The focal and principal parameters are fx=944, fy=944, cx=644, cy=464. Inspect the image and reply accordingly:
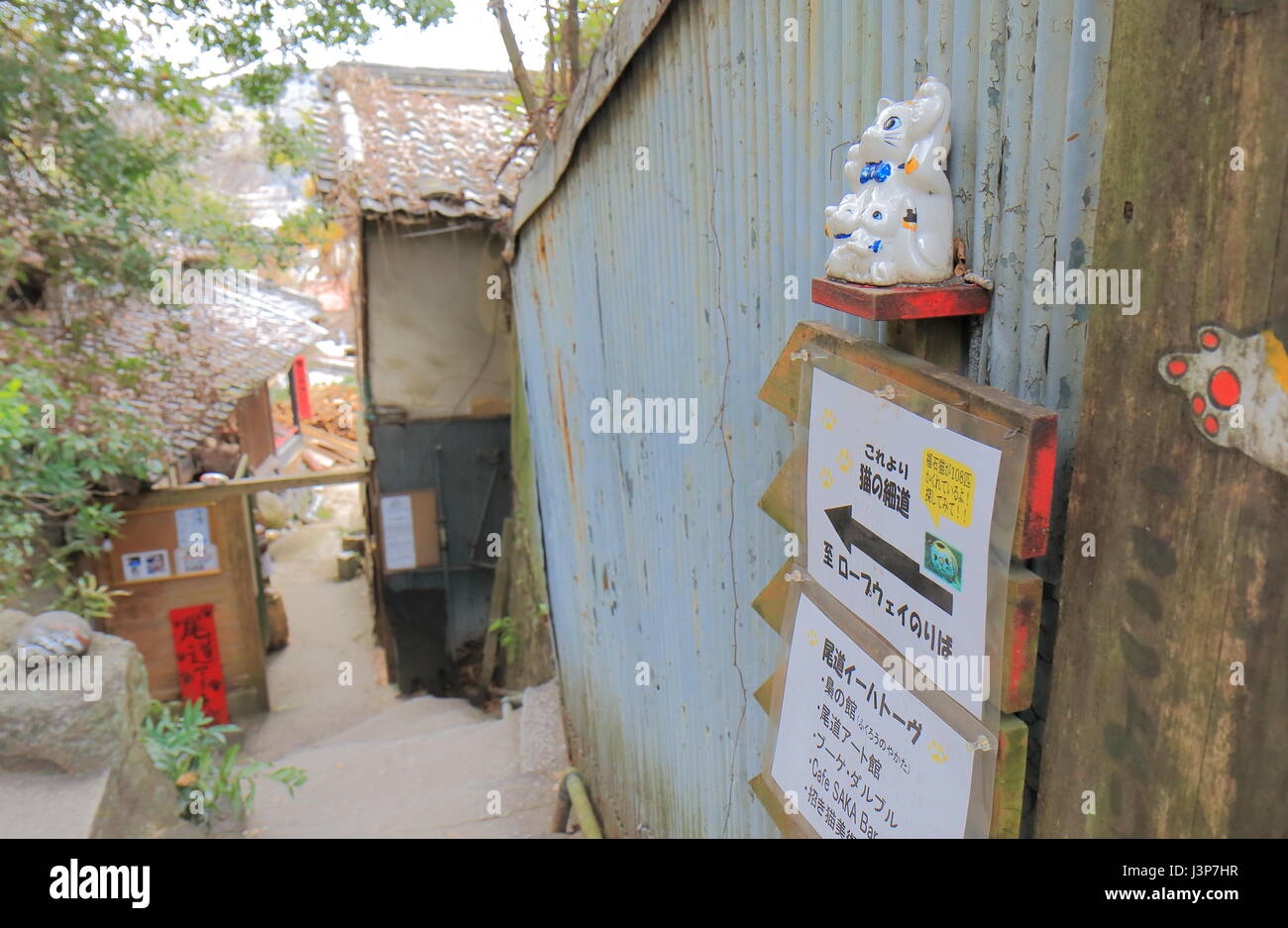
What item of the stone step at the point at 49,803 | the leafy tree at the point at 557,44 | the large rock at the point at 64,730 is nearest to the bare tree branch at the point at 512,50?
the leafy tree at the point at 557,44

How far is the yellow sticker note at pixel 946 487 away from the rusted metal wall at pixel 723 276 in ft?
0.58

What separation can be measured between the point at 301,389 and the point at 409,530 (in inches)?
403

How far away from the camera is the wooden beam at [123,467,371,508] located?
10336mm

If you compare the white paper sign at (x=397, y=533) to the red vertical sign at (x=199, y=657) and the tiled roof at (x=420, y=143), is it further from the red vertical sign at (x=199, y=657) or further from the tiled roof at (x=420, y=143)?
the tiled roof at (x=420, y=143)

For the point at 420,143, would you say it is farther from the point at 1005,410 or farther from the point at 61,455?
the point at 1005,410

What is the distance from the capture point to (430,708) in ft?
35.7

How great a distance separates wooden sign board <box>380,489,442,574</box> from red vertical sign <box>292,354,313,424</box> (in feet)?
30.6

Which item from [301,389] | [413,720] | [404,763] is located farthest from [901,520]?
[301,389]

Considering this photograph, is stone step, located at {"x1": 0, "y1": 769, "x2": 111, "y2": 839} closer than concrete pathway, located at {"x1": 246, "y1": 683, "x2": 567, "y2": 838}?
Yes

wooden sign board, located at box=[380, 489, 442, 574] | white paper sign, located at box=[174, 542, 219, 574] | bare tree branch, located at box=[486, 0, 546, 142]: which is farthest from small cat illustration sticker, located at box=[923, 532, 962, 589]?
white paper sign, located at box=[174, 542, 219, 574]

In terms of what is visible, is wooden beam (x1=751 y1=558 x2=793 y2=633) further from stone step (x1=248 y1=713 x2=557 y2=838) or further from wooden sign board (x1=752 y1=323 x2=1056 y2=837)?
stone step (x1=248 y1=713 x2=557 y2=838)
